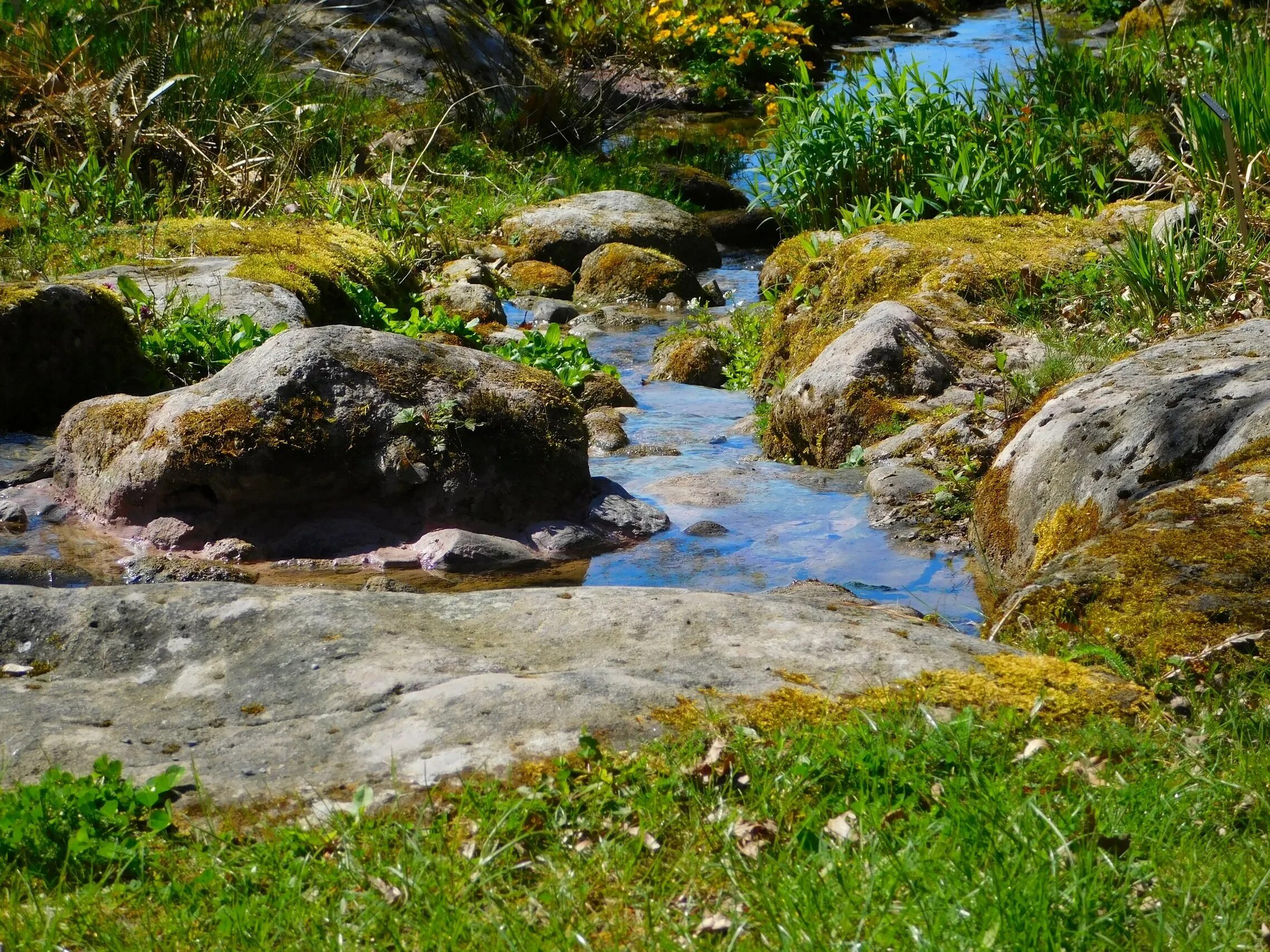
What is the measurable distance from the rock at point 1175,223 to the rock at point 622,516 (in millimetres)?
3760

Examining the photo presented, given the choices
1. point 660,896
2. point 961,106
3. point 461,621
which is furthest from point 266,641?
point 961,106

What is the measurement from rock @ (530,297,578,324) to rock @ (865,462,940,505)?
635cm

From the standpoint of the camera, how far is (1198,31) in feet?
37.8

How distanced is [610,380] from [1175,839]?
727 cm

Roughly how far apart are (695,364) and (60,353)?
5201mm

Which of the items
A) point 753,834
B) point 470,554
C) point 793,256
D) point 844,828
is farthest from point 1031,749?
point 793,256

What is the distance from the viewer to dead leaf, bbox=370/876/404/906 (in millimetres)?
2447

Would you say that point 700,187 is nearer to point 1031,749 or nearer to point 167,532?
point 167,532

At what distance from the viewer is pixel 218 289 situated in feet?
27.4

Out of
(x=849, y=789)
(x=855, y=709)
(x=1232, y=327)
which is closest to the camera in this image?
(x=849, y=789)

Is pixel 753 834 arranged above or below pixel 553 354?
below

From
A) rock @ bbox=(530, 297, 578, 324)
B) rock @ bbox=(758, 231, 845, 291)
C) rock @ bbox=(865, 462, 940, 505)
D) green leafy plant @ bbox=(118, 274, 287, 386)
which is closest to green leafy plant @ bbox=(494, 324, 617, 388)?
green leafy plant @ bbox=(118, 274, 287, 386)

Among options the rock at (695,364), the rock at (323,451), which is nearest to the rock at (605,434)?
the rock at (323,451)

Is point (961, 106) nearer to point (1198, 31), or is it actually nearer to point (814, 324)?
point (1198, 31)
